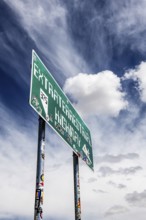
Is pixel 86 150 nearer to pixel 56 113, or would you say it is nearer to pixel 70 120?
pixel 70 120

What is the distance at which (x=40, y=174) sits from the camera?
19.6ft

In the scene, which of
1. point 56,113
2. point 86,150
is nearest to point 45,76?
point 56,113

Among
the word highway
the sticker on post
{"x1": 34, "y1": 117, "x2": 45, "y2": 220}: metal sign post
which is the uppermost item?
the word highway

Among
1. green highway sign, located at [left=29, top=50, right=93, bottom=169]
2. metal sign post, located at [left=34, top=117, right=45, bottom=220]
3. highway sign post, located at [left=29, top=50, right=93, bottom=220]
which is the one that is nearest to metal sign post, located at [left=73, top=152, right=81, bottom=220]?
highway sign post, located at [left=29, top=50, right=93, bottom=220]

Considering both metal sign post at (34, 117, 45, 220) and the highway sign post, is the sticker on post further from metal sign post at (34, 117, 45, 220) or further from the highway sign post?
metal sign post at (34, 117, 45, 220)

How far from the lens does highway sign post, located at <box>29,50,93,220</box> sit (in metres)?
6.31

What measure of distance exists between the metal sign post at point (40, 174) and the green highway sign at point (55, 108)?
0.33 meters

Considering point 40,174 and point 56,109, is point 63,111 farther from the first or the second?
point 40,174

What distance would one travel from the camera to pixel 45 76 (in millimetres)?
7145

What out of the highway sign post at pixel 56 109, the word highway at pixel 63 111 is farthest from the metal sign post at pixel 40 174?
the word highway at pixel 63 111

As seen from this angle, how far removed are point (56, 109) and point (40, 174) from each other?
216 cm

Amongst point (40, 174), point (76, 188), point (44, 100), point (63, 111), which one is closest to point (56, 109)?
point (63, 111)

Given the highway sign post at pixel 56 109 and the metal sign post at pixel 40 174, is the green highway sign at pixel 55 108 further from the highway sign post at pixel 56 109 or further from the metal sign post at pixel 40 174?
the metal sign post at pixel 40 174

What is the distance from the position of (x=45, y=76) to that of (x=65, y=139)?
81.6 inches
